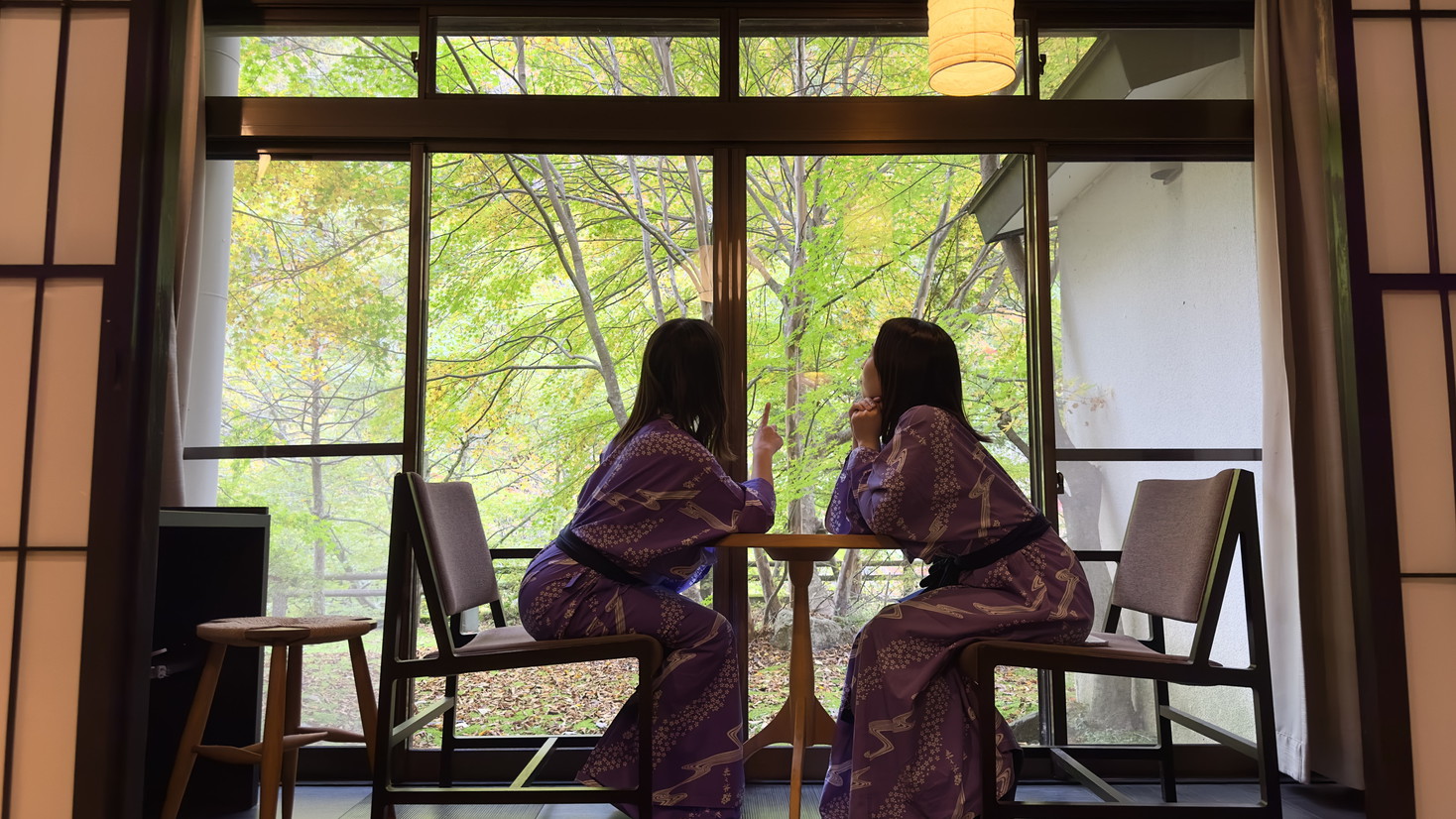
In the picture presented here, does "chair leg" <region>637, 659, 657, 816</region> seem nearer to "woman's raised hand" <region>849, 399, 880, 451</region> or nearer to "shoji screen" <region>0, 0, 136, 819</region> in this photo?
"woman's raised hand" <region>849, 399, 880, 451</region>

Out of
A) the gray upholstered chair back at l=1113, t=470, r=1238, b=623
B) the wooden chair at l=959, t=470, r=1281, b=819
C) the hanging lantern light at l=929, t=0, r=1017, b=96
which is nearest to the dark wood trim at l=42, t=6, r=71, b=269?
the hanging lantern light at l=929, t=0, r=1017, b=96

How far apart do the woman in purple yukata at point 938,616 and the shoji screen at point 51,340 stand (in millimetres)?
1611

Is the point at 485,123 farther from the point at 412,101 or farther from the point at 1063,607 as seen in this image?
the point at 1063,607

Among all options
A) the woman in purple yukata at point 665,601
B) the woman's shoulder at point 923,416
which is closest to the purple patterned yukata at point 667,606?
the woman in purple yukata at point 665,601

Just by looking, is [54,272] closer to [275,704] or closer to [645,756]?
[275,704]

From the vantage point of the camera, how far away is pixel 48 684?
191 centimetres

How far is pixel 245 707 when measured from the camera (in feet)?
8.67

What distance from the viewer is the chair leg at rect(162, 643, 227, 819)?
7.40 feet

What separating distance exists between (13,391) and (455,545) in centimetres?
98

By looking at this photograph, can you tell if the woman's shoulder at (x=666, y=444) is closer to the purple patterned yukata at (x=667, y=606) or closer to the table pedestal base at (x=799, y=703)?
the purple patterned yukata at (x=667, y=606)

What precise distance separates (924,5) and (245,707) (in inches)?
116

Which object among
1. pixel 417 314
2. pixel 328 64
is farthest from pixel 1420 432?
pixel 328 64

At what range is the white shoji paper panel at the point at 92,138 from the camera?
200cm

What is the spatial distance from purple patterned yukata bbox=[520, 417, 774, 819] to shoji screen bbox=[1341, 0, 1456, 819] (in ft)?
4.49
